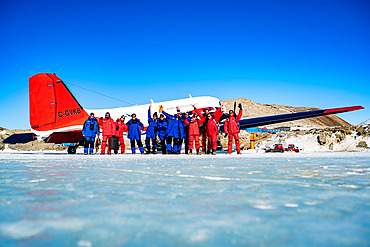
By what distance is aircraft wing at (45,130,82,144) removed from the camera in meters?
16.3

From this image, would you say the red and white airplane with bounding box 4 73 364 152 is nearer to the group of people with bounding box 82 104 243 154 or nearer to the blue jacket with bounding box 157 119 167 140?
the group of people with bounding box 82 104 243 154

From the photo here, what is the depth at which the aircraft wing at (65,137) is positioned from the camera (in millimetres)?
16266

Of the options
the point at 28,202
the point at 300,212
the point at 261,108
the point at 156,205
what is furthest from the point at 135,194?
the point at 261,108

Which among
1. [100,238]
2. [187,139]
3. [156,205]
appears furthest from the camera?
[187,139]

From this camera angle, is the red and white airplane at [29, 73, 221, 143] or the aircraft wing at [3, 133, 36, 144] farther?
the aircraft wing at [3, 133, 36, 144]

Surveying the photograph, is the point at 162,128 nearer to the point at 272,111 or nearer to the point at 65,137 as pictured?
the point at 65,137

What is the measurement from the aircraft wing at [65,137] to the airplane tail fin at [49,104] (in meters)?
1.05

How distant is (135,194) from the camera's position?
2811mm

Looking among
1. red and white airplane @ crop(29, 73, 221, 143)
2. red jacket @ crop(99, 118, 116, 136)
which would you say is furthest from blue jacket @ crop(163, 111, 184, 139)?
red and white airplane @ crop(29, 73, 221, 143)

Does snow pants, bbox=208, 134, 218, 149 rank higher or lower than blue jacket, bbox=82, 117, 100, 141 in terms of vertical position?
lower

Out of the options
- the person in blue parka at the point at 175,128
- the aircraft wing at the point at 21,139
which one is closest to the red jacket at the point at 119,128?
the person in blue parka at the point at 175,128

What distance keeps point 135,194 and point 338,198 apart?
6.36 ft

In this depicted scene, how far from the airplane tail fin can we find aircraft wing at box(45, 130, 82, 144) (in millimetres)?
1051

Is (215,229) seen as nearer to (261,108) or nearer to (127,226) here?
(127,226)
